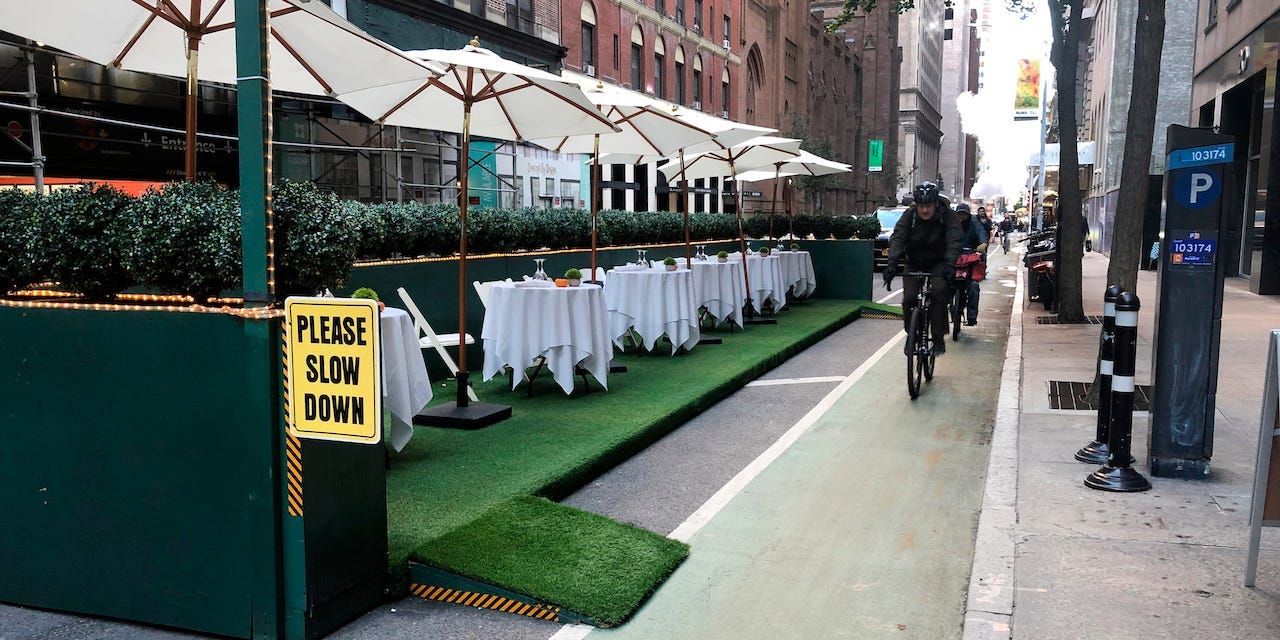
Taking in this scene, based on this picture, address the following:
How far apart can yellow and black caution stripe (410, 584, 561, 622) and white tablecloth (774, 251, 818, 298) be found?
40.5 feet

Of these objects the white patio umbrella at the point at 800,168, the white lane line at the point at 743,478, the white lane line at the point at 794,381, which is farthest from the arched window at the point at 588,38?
the white lane line at the point at 743,478

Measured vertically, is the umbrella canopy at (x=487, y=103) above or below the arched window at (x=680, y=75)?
below

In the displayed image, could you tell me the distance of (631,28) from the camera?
35.1m

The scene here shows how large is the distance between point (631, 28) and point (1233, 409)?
29926mm

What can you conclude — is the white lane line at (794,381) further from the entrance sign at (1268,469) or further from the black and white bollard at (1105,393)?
the entrance sign at (1268,469)

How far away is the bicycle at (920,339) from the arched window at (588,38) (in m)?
23.7

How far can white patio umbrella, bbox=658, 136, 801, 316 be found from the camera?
15.0m

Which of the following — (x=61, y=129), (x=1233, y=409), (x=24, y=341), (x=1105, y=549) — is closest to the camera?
(x=24, y=341)

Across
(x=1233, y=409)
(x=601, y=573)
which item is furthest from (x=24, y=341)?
(x=1233, y=409)

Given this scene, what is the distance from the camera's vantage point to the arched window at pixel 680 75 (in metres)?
39.9

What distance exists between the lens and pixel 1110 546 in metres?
5.02

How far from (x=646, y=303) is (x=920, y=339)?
3.28 m

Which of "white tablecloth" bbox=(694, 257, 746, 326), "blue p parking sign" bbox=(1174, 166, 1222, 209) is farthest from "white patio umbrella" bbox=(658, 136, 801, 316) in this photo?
"blue p parking sign" bbox=(1174, 166, 1222, 209)

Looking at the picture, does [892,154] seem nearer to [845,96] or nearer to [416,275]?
[845,96]
